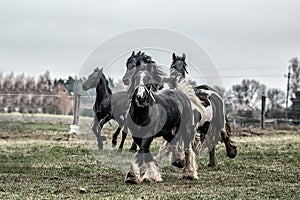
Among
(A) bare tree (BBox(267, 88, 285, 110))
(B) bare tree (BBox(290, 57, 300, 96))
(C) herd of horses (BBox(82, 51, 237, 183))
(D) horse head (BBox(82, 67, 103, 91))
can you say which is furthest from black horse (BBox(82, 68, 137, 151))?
(B) bare tree (BBox(290, 57, 300, 96))

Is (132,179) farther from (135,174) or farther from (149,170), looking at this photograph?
(149,170)

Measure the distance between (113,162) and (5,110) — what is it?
28.6m

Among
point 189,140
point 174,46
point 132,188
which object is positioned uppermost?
point 174,46

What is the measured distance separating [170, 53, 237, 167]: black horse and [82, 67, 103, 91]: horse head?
4.60 metres

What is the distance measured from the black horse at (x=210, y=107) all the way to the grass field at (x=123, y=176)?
Result: 0.34m

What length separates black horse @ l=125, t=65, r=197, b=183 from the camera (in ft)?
35.0

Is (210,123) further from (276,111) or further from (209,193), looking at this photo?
(276,111)

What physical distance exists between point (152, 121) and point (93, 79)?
825 cm

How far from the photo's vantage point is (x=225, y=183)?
1098cm

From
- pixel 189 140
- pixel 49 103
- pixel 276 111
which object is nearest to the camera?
pixel 189 140

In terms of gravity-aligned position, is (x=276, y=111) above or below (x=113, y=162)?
above

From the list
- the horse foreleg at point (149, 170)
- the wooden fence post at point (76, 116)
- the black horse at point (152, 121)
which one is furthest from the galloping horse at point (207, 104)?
the wooden fence post at point (76, 116)

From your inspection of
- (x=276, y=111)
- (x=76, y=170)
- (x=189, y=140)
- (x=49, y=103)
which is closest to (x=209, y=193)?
(x=189, y=140)

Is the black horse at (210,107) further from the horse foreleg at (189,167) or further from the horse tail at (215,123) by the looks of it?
the horse foreleg at (189,167)
